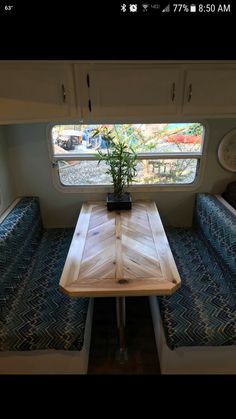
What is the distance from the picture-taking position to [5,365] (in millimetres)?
1653

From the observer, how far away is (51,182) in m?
2.62

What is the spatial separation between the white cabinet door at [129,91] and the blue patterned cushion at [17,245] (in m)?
1.02

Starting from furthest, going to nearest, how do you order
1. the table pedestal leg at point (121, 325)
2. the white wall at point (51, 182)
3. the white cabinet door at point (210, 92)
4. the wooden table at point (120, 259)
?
the white wall at point (51, 182) < the white cabinet door at point (210, 92) < the table pedestal leg at point (121, 325) < the wooden table at point (120, 259)

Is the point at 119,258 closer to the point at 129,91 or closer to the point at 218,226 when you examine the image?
the point at 218,226

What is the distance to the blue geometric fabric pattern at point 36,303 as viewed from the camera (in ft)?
5.12

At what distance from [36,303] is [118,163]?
4.19 feet

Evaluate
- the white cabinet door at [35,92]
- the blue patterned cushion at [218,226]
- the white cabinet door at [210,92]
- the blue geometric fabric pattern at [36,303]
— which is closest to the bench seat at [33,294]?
the blue geometric fabric pattern at [36,303]

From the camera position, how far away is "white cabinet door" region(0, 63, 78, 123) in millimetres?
1820

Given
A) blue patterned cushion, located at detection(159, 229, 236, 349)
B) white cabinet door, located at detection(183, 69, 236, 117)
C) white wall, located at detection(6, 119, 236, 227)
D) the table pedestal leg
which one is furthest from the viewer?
white wall, located at detection(6, 119, 236, 227)

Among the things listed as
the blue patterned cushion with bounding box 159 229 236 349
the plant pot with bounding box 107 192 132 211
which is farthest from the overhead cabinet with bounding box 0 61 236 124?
the blue patterned cushion with bounding box 159 229 236 349

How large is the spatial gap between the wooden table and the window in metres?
0.49

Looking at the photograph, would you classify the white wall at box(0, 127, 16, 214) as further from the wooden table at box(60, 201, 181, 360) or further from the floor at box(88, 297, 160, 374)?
the floor at box(88, 297, 160, 374)

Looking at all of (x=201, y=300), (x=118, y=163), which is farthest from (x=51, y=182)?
(x=201, y=300)

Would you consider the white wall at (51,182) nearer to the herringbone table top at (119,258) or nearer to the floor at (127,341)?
the herringbone table top at (119,258)
